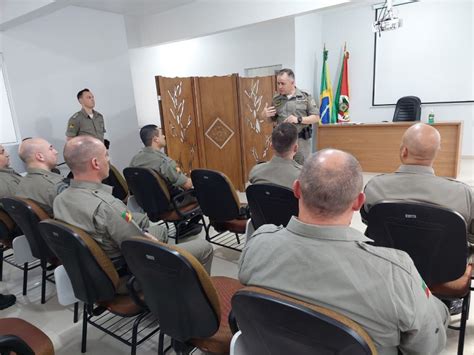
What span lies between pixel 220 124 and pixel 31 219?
11.0 feet

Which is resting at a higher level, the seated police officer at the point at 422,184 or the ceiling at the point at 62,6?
the ceiling at the point at 62,6

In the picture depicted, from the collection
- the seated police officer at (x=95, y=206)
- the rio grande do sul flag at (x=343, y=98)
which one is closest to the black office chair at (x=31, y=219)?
the seated police officer at (x=95, y=206)

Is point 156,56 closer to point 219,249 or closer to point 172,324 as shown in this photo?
point 219,249

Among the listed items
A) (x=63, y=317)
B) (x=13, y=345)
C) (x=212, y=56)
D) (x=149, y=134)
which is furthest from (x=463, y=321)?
(x=212, y=56)

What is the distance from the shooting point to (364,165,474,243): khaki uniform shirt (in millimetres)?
1613

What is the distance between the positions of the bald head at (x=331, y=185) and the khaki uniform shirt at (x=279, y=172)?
1276 millimetres

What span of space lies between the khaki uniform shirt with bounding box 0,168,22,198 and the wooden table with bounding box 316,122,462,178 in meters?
5.36

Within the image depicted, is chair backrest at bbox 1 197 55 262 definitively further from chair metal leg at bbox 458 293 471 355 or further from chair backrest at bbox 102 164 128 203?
chair metal leg at bbox 458 293 471 355

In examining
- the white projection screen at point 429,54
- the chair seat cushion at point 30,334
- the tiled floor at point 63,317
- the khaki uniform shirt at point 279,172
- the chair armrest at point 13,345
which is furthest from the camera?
the white projection screen at point 429,54

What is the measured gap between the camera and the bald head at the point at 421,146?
5.62 ft

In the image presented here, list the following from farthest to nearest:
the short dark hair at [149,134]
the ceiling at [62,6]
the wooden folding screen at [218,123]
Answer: the wooden folding screen at [218,123]
the ceiling at [62,6]
the short dark hair at [149,134]

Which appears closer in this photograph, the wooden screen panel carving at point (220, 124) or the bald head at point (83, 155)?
the bald head at point (83, 155)

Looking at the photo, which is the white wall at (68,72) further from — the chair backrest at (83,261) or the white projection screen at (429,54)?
the white projection screen at (429,54)

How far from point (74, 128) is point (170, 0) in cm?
260
